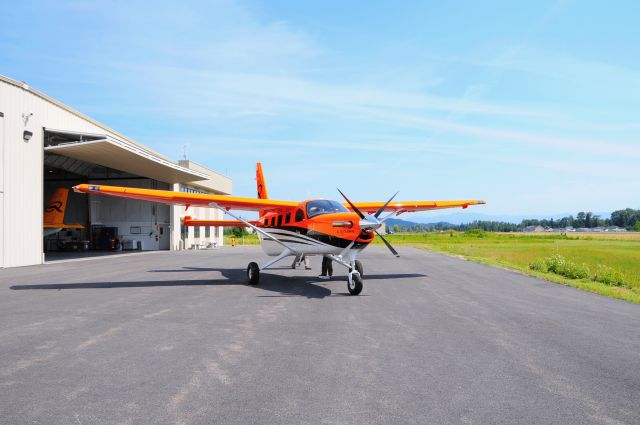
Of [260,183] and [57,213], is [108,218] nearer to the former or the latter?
[57,213]

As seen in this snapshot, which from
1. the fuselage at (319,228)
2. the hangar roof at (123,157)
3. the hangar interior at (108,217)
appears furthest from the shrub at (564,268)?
the hangar interior at (108,217)

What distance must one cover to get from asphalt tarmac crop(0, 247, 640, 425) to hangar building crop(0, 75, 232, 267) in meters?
12.3

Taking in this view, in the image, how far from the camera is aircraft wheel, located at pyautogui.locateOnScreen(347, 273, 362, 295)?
12.2 metres

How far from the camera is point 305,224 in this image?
544 inches

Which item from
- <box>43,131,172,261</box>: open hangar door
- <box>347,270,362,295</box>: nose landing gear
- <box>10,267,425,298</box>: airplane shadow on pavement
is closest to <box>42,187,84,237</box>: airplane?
<box>43,131,172,261</box>: open hangar door

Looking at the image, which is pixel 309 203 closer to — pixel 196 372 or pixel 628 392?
pixel 196 372

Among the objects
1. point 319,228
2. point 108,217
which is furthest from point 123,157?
point 319,228

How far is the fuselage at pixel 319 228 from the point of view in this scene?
12.6m

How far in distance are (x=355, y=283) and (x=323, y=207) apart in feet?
8.73

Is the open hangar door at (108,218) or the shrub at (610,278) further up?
the open hangar door at (108,218)

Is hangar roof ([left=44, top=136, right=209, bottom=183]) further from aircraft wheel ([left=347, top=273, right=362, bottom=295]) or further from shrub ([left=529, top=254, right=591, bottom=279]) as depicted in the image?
shrub ([left=529, top=254, right=591, bottom=279])

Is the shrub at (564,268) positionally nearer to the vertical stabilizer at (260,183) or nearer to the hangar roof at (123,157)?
the vertical stabilizer at (260,183)

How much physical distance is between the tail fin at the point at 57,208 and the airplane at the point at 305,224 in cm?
2064

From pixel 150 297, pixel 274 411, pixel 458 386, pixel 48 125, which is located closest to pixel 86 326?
pixel 150 297
